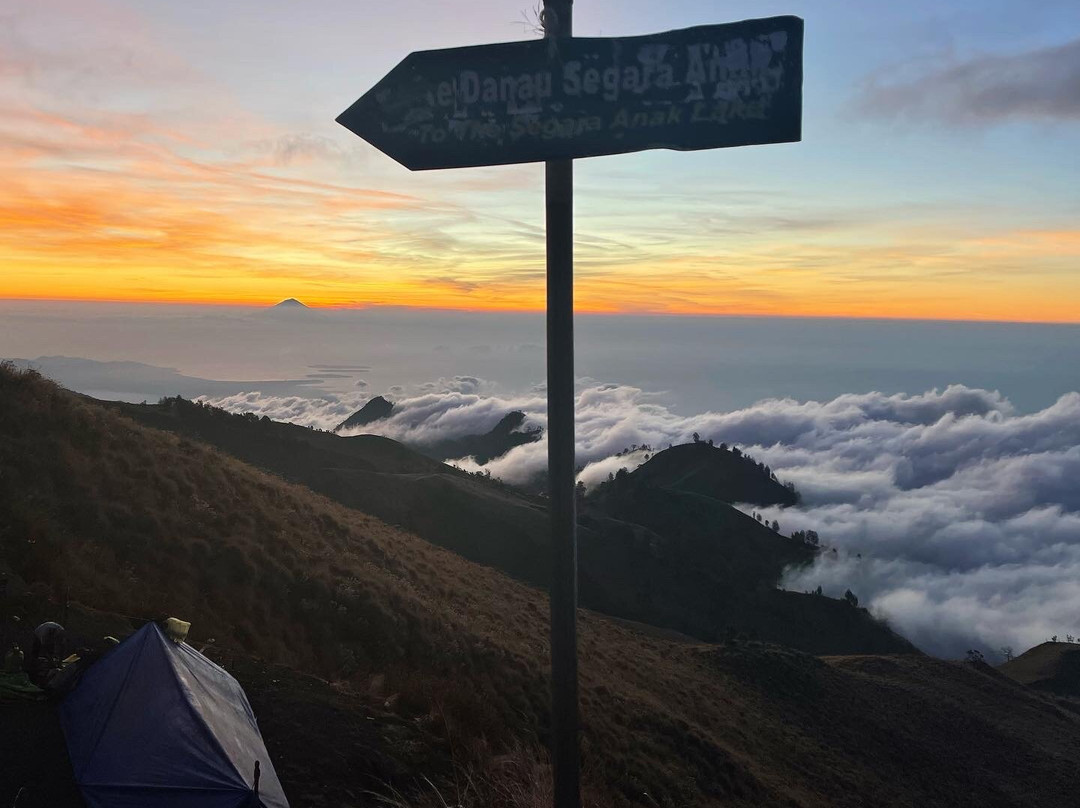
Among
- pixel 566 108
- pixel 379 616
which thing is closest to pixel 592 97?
pixel 566 108

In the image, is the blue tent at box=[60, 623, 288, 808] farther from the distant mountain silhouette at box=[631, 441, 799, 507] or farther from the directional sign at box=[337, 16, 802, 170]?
the distant mountain silhouette at box=[631, 441, 799, 507]

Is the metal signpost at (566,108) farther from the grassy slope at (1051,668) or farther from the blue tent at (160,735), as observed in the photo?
the grassy slope at (1051,668)

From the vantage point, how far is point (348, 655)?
13.2 m

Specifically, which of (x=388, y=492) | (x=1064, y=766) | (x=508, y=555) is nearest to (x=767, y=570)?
(x=508, y=555)

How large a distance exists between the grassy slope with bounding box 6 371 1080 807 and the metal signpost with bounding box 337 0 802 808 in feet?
11.5

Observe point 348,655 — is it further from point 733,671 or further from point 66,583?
point 733,671

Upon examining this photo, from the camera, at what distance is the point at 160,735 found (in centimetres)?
517

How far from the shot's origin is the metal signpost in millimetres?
3326

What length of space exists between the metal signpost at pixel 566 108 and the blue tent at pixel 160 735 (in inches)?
113

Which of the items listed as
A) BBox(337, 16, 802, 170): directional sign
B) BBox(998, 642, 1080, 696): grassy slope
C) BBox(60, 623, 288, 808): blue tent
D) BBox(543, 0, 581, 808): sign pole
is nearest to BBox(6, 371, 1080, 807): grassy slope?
BBox(60, 623, 288, 808): blue tent

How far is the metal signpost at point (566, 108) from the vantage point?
10.9ft

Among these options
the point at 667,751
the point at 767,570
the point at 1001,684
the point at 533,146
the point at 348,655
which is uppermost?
the point at 533,146

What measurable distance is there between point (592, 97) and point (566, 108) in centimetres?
13

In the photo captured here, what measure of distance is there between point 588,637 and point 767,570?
94.1m
